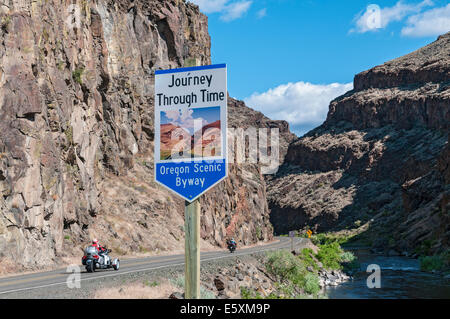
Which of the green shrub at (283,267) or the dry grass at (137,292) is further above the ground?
the dry grass at (137,292)

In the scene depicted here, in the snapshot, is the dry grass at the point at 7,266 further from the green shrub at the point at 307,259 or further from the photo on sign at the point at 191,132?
the green shrub at the point at 307,259

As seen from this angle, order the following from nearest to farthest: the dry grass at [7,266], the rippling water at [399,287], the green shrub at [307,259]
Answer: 1. the dry grass at [7,266]
2. the rippling water at [399,287]
3. the green shrub at [307,259]

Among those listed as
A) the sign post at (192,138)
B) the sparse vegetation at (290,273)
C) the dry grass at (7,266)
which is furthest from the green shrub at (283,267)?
the sign post at (192,138)

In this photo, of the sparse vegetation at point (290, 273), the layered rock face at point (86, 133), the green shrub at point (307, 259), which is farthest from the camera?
the green shrub at point (307, 259)

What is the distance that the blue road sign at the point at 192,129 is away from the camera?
7758mm

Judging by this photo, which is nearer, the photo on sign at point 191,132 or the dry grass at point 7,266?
the photo on sign at point 191,132

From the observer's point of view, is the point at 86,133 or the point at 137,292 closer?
the point at 137,292

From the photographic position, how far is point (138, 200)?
45.1 metres

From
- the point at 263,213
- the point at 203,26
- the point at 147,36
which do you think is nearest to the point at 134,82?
the point at 147,36

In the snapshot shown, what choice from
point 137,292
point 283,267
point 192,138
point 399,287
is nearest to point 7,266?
point 137,292

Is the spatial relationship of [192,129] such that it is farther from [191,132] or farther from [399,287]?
[399,287]

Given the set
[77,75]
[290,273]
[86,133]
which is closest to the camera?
[290,273]

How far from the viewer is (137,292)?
41.8 feet

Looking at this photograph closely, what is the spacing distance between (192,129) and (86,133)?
32.6 m
